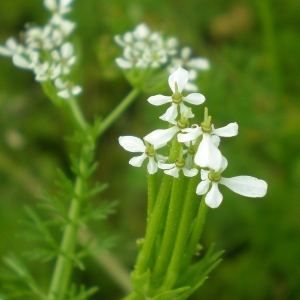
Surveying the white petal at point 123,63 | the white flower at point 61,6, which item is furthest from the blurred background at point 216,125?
the white petal at point 123,63

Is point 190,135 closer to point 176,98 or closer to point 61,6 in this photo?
point 176,98

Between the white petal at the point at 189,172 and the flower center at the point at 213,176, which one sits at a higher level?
the white petal at the point at 189,172

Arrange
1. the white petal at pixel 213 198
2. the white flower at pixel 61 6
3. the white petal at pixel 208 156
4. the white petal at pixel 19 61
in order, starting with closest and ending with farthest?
the white petal at pixel 208 156 → the white petal at pixel 213 198 → the white petal at pixel 19 61 → the white flower at pixel 61 6

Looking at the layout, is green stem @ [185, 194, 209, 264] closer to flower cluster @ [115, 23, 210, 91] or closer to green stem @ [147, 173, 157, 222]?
green stem @ [147, 173, 157, 222]

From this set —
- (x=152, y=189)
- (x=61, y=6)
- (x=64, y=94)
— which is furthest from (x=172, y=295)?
(x=61, y=6)

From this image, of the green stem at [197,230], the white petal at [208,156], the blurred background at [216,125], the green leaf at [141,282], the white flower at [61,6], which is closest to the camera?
the white petal at [208,156]

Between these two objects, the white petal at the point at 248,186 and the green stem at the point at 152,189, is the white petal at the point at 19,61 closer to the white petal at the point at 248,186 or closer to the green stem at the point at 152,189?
the green stem at the point at 152,189

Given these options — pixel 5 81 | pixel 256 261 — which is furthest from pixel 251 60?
pixel 5 81

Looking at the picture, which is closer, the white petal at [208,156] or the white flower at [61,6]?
the white petal at [208,156]

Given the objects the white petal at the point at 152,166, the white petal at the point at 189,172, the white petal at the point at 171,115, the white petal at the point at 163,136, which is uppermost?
the white petal at the point at 171,115
